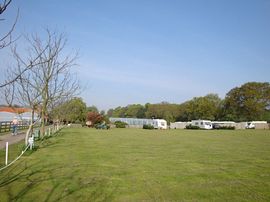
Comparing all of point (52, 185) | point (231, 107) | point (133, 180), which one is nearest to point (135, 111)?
point (231, 107)

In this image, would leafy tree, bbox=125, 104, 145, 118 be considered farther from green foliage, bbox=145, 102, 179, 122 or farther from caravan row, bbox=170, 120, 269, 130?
caravan row, bbox=170, 120, 269, 130

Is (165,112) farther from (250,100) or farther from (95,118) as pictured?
(95,118)

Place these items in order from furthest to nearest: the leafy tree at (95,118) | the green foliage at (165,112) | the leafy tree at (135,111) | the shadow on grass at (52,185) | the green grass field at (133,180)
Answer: the leafy tree at (135,111)
the green foliage at (165,112)
the leafy tree at (95,118)
the green grass field at (133,180)
the shadow on grass at (52,185)

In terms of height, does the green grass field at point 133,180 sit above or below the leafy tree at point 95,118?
below

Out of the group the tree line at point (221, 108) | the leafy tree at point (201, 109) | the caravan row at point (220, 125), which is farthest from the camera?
the leafy tree at point (201, 109)

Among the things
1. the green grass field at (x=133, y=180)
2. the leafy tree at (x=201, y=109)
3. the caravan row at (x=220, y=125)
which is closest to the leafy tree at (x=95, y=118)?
the caravan row at (x=220, y=125)

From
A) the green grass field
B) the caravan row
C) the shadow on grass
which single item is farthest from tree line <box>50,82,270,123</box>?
the shadow on grass

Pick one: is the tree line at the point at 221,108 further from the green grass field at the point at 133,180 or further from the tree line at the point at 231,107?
the green grass field at the point at 133,180

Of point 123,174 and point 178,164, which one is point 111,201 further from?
point 178,164

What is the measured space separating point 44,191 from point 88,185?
1284 mm

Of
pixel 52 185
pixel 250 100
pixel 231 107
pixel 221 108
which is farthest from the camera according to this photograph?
pixel 221 108

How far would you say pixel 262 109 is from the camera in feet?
273

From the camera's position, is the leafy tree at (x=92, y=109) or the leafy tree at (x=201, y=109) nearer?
the leafy tree at (x=201, y=109)

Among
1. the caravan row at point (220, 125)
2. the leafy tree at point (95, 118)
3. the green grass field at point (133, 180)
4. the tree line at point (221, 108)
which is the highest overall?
the tree line at point (221, 108)
